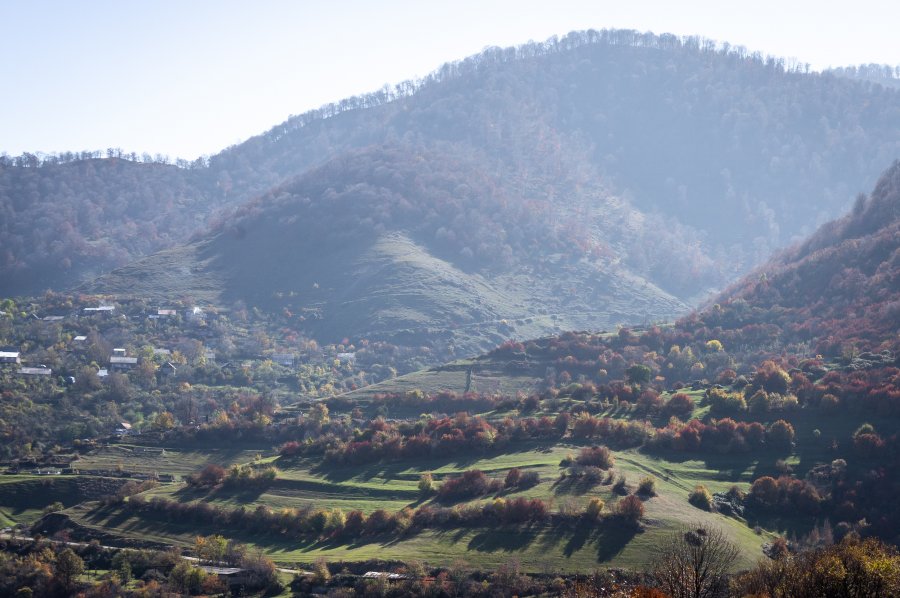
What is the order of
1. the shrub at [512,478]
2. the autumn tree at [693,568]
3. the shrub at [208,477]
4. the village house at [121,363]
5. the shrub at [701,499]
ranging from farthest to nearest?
1. the village house at [121,363]
2. the shrub at [208,477]
3. the shrub at [512,478]
4. the shrub at [701,499]
5. the autumn tree at [693,568]

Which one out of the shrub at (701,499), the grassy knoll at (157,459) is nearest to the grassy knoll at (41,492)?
→ the grassy knoll at (157,459)

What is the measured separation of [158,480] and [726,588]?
74434mm

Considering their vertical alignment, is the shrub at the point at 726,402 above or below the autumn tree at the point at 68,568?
above

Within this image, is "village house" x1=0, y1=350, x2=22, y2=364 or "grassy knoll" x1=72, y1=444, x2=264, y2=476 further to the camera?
"village house" x1=0, y1=350, x2=22, y2=364

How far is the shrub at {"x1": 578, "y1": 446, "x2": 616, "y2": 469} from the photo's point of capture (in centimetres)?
8712

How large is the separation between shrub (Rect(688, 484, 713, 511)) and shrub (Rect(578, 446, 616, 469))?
30.2ft

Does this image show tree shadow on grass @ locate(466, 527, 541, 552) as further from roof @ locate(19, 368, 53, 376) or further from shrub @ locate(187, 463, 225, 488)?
roof @ locate(19, 368, 53, 376)

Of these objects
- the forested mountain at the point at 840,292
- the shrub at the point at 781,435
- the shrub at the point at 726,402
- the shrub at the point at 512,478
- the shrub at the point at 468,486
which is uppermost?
the forested mountain at the point at 840,292

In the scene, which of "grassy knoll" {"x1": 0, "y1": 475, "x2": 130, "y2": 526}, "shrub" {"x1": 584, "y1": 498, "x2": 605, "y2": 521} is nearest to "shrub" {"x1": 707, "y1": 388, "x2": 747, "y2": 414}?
"shrub" {"x1": 584, "y1": 498, "x2": 605, "y2": 521}

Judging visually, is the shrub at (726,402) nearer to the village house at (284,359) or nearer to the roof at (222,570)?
the roof at (222,570)

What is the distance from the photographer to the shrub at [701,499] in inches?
3150

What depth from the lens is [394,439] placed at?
10375cm

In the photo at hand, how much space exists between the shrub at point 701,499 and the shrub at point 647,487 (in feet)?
12.5

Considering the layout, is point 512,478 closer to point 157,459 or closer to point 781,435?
point 781,435
